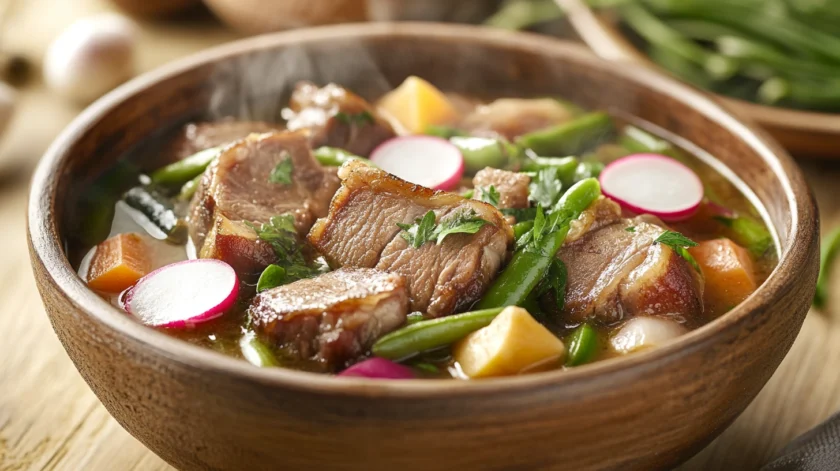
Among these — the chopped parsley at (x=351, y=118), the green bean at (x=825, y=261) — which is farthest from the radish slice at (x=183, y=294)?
the green bean at (x=825, y=261)

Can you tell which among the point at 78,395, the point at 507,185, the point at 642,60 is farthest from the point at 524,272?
the point at 642,60

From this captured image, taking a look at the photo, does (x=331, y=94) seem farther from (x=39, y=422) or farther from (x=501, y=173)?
(x=39, y=422)

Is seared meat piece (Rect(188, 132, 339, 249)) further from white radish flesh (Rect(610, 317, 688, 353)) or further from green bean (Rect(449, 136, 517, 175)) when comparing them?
white radish flesh (Rect(610, 317, 688, 353))

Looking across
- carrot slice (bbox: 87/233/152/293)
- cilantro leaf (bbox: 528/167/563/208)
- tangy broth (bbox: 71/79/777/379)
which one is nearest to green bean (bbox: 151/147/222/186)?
tangy broth (bbox: 71/79/777/379)

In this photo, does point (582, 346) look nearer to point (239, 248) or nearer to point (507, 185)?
point (507, 185)

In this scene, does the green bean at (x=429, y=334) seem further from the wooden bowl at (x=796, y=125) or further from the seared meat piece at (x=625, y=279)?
the wooden bowl at (x=796, y=125)

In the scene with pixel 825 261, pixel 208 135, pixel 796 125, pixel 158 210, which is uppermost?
pixel 208 135
